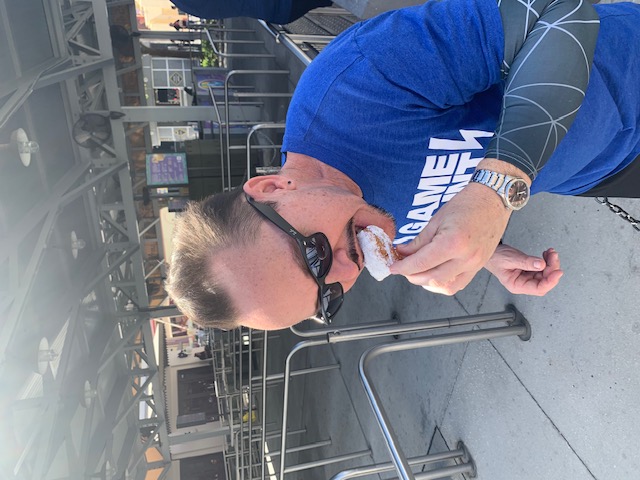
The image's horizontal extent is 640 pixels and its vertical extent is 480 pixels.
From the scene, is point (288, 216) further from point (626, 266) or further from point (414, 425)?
point (414, 425)

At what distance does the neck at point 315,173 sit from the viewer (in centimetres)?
118

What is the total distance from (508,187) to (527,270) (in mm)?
476

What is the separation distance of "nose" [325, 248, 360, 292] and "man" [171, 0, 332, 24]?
84.4 inches

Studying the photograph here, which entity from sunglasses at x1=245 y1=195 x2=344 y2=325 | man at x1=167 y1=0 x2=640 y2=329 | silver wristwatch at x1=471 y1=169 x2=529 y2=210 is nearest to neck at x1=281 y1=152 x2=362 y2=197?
man at x1=167 y1=0 x2=640 y2=329

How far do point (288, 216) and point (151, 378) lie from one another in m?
7.31

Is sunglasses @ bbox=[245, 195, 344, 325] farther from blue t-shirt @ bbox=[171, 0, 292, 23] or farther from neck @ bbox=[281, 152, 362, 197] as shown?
blue t-shirt @ bbox=[171, 0, 292, 23]

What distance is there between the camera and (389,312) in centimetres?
337

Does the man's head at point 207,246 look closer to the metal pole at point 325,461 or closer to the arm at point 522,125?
the arm at point 522,125

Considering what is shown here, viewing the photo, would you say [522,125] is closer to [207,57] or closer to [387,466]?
[387,466]

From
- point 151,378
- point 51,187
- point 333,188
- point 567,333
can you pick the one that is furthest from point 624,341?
point 151,378

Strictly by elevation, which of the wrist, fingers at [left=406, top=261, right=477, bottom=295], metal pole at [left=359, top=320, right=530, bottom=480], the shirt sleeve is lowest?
metal pole at [left=359, top=320, right=530, bottom=480]

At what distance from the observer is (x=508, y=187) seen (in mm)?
881

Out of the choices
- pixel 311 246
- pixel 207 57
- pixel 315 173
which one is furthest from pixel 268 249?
pixel 207 57

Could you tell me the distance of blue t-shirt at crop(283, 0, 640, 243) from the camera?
3.27 ft
